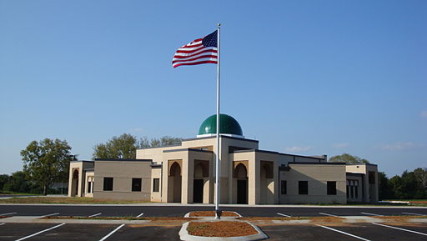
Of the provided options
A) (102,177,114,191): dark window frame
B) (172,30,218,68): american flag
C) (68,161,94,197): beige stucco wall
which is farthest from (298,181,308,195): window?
(68,161,94,197): beige stucco wall

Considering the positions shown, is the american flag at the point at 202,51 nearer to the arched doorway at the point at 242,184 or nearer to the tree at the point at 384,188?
the arched doorway at the point at 242,184

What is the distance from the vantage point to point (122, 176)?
46562 mm

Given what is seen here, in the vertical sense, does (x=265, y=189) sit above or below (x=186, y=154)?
below

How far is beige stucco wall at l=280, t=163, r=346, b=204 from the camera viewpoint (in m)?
43.6

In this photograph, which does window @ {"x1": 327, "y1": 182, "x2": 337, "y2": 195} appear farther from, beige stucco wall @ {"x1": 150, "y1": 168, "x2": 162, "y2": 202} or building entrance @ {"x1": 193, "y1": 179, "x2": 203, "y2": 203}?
beige stucco wall @ {"x1": 150, "y1": 168, "x2": 162, "y2": 202}

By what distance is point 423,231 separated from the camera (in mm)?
17797

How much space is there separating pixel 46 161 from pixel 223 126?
35243 mm

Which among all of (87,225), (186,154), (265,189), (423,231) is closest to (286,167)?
(265,189)

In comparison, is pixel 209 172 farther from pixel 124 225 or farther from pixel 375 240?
pixel 375 240

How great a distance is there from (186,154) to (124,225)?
2196 centimetres

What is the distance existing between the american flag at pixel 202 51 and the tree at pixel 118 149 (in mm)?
56361

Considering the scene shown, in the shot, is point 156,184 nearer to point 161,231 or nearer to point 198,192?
point 198,192

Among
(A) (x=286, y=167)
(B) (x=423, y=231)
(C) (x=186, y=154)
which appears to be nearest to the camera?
(B) (x=423, y=231)

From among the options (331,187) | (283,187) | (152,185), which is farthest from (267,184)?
(152,185)
